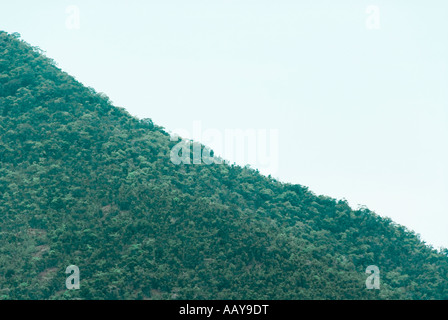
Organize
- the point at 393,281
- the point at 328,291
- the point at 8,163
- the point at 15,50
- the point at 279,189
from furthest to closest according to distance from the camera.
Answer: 1. the point at 15,50
2. the point at 279,189
3. the point at 8,163
4. the point at 393,281
5. the point at 328,291

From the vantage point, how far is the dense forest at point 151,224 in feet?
146

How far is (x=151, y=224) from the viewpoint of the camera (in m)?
48.8

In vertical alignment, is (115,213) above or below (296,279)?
above

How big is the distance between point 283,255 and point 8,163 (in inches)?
935

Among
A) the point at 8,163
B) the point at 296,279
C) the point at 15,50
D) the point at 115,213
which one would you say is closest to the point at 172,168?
the point at 115,213

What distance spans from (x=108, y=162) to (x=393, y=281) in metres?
24.2

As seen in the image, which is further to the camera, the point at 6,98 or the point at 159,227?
the point at 6,98

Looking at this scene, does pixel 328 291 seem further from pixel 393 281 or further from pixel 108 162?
pixel 108 162

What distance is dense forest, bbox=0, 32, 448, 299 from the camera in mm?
44438

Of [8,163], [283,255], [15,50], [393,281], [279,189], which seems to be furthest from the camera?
[15,50]
